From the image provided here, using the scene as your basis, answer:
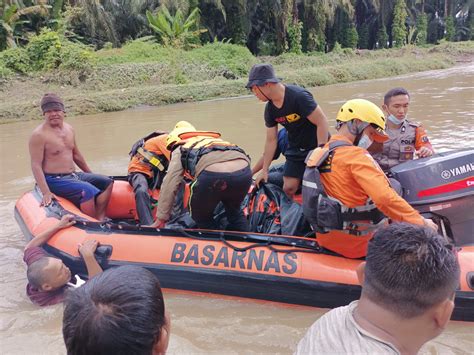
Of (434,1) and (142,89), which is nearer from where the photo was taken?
(142,89)

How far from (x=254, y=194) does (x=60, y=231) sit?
155 centimetres

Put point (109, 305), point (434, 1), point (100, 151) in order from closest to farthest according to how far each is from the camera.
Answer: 1. point (109, 305)
2. point (100, 151)
3. point (434, 1)

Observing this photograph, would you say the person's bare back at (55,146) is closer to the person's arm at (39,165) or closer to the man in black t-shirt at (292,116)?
the person's arm at (39,165)

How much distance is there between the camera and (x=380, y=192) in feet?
8.63

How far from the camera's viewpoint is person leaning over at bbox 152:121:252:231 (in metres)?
3.28

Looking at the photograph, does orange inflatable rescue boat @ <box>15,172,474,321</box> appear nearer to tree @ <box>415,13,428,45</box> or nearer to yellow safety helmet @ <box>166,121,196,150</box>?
yellow safety helmet @ <box>166,121,196,150</box>

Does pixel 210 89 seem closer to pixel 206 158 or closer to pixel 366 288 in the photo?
pixel 206 158

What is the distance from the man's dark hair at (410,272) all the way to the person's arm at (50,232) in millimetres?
3005

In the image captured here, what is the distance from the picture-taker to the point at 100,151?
8891 millimetres

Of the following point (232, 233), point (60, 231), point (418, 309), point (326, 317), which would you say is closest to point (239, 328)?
point (232, 233)

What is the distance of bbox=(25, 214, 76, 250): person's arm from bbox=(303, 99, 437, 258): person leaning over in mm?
1891

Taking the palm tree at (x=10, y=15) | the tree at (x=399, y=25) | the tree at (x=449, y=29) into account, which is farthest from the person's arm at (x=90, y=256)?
the tree at (x=449, y=29)

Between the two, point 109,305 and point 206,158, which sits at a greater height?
point 109,305

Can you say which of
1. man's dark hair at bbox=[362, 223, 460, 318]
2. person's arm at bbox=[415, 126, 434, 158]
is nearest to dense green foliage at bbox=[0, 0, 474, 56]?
person's arm at bbox=[415, 126, 434, 158]
